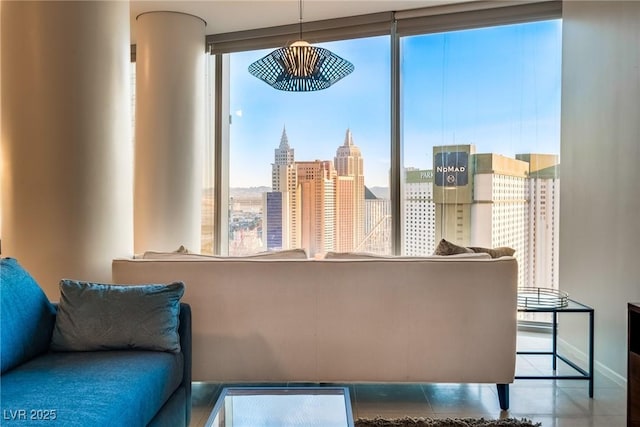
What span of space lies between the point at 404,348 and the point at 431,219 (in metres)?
1.96

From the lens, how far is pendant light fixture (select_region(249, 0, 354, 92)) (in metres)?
2.85

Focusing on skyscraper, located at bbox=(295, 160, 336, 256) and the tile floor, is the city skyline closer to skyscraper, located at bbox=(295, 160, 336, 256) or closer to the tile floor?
skyscraper, located at bbox=(295, 160, 336, 256)

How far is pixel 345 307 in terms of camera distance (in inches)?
90.7

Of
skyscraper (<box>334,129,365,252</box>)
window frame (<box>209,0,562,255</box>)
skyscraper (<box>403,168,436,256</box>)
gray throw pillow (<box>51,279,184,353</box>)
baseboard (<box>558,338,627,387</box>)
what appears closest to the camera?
gray throw pillow (<box>51,279,184,353</box>)

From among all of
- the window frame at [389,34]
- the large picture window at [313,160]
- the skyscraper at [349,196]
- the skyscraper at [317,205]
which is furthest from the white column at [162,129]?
the skyscraper at [349,196]

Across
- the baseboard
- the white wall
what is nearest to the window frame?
the white wall

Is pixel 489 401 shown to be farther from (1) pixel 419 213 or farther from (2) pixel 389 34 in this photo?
(2) pixel 389 34

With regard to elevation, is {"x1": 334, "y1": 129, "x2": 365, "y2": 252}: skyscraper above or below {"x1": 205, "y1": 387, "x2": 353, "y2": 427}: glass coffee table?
above

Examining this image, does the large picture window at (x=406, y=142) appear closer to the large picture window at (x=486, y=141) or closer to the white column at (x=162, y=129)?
the large picture window at (x=486, y=141)

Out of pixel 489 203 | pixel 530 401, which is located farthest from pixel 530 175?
pixel 530 401

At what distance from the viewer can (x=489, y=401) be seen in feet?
7.83

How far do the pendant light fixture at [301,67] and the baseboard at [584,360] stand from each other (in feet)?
8.70

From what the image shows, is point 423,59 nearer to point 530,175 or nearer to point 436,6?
point 436,6

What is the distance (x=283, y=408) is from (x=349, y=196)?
2.81m
